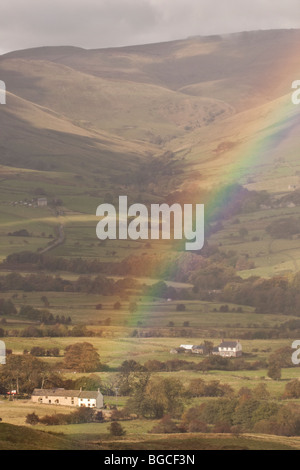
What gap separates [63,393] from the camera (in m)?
69.1

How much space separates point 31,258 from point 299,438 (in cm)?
8116

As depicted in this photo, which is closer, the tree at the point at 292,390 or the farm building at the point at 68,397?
the farm building at the point at 68,397

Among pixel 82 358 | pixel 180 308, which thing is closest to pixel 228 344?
pixel 82 358

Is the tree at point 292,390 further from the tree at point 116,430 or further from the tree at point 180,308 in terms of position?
the tree at point 180,308

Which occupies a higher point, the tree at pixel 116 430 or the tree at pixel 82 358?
the tree at pixel 82 358

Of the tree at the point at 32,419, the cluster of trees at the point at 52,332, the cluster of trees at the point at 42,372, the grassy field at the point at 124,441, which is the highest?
the cluster of trees at the point at 52,332

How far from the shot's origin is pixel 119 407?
67062 millimetres

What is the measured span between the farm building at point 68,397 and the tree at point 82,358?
314 inches

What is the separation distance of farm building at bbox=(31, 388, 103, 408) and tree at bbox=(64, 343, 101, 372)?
797 cm

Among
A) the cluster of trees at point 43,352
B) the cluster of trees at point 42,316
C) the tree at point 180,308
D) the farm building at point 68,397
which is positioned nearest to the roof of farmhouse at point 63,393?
the farm building at point 68,397

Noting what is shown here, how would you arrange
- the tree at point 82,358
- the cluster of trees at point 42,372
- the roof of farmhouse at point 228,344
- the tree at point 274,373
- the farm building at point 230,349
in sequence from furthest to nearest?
1. the roof of farmhouse at point 228,344
2. the farm building at point 230,349
3. the tree at point 82,358
4. the tree at point 274,373
5. the cluster of trees at point 42,372

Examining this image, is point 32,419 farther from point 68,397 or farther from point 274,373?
point 274,373

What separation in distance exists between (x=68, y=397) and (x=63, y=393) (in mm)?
991

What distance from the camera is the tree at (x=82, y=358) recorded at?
3068 inches
